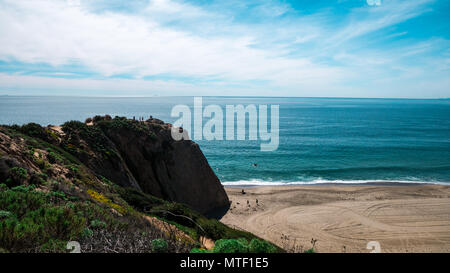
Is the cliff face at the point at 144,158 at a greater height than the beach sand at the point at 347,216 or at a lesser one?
greater

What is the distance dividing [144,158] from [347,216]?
21.1 meters

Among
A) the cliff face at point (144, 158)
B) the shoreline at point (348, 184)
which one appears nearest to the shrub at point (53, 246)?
the cliff face at point (144, 158)

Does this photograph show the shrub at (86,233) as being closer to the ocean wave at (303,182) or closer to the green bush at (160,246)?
the green bush at (160,246)

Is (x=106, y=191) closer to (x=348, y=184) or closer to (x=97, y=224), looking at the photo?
(x=97, y=224)

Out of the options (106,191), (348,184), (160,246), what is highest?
(160,246)

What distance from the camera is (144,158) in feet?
73.6

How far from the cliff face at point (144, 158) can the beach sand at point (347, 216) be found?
421 centimetres

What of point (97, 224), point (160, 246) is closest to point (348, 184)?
point (160, 246)

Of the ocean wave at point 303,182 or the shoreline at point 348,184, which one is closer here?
the shoreline at point 348,184

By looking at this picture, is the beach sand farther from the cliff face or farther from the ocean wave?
the cliff face

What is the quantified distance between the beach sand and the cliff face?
13.8ft

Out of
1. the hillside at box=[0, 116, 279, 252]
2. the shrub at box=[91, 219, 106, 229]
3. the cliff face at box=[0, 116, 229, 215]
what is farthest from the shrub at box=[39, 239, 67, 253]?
the cliff face at box=[0, 116, 229, 215]

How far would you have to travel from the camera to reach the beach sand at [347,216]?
19688 mm

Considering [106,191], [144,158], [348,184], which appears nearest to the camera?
[106,191]
